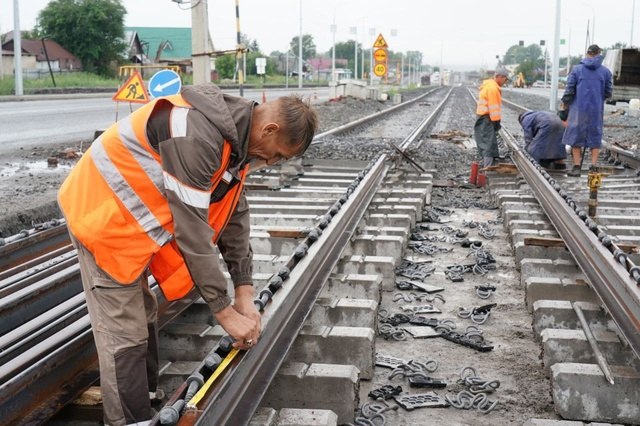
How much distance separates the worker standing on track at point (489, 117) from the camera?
10820mm

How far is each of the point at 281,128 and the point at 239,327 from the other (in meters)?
0.72

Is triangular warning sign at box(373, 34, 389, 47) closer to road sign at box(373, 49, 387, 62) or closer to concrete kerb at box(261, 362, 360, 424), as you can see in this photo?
road sign at box(373, 49, 387, 62)

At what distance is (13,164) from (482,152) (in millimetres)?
6599

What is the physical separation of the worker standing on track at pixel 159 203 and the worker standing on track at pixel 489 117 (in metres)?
8.46

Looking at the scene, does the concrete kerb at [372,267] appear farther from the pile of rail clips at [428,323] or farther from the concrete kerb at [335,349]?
the concrete kerb at [335,349]

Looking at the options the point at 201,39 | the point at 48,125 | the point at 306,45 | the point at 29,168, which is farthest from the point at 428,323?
→ the point at 306,45

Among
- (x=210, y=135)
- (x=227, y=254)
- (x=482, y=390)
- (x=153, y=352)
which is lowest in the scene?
(x=482, y=390)

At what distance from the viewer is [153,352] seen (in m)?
3.22

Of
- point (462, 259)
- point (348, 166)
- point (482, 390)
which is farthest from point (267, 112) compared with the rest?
point (348, 166)

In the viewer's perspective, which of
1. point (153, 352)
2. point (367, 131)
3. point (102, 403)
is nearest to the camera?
point (102, 403)

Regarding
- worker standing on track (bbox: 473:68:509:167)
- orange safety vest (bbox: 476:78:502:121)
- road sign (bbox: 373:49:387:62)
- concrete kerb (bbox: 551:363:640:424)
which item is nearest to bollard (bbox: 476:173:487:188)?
worker standing on track (bbox: 473:68:509:167)

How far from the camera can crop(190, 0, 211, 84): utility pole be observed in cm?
1130

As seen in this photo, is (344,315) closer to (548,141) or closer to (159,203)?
(159,203)

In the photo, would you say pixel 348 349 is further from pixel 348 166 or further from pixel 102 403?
pixel 348 166
